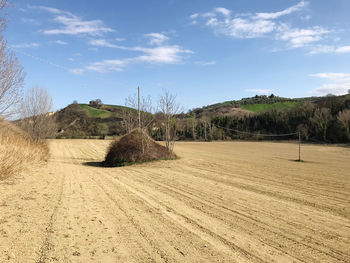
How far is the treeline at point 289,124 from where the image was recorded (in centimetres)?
4550

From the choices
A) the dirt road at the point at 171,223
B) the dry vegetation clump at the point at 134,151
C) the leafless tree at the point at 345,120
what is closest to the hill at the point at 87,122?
the dry vegetation clump at the point at 134,151

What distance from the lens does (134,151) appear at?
17.0 meters

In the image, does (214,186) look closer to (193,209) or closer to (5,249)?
(193,209)

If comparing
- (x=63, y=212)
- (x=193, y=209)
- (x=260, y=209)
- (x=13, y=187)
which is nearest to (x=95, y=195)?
(x=63, y=212)

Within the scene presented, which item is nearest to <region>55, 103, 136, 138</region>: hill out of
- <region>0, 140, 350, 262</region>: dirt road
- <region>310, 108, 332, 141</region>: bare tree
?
<region>310, 108, 332, 141</region>: bare tree

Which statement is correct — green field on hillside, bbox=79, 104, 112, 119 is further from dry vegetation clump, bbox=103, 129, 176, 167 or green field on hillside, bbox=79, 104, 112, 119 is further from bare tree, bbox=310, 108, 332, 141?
dry vegetation clump, bbox=103, 129, 176, 167

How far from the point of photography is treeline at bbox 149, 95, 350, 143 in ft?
149

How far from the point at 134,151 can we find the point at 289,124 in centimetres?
5306

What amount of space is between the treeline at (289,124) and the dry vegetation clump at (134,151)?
760 inches

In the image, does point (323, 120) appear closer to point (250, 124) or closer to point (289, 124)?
point (289, 124)

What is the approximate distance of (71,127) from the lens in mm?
73125

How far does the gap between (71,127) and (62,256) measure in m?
75.2

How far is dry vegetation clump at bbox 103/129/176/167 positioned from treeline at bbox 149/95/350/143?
760 inches

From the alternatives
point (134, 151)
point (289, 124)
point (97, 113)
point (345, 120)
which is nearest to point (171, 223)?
point (134, 151)
